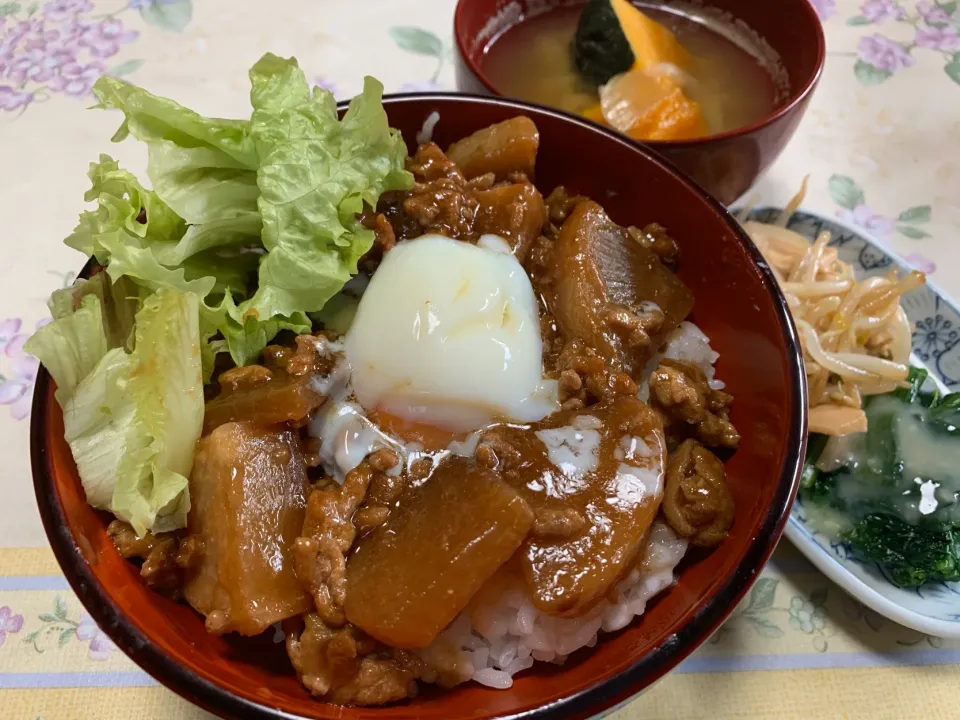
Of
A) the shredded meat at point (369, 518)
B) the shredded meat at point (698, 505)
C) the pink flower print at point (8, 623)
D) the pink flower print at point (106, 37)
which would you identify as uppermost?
the pink flower print at point (106, 37)

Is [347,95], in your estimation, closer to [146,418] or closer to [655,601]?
[146,418]

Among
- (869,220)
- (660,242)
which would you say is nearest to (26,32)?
(660,242)

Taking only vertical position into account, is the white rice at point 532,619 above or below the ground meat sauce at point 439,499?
below

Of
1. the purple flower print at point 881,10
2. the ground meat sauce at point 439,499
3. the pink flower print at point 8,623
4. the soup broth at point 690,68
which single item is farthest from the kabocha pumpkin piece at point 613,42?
the pink flower print at point 8,623

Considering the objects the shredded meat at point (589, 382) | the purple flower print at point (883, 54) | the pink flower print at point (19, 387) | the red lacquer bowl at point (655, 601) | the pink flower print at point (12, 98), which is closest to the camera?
the red lacquer bowl at point (655, 601)

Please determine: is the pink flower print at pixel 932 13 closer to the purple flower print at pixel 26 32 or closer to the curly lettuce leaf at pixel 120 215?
the curly lettuce leaf at pixel 120 215

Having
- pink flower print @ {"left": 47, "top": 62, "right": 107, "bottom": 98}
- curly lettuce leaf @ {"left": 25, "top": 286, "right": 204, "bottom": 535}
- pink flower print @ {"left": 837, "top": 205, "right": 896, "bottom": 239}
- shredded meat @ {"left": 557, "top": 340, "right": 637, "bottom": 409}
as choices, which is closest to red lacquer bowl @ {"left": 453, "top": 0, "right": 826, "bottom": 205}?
pink flower print @ {"left": 837, "top": 205, "right": 896, "bottom": 239}

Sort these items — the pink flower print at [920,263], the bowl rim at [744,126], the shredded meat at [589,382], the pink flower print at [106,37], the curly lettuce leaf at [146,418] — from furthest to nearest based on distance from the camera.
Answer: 1. the pink flower print at [106,37]
2. the pink flower print at [920,263]
3. the bowl rim at [744,126]
4. the shredded meat at [589,382]
5. the curly lettuce leaf at [146,418]

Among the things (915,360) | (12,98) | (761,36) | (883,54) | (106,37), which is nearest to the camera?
(915,360)

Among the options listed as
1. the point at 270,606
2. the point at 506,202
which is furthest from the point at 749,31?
the point at 270,606
